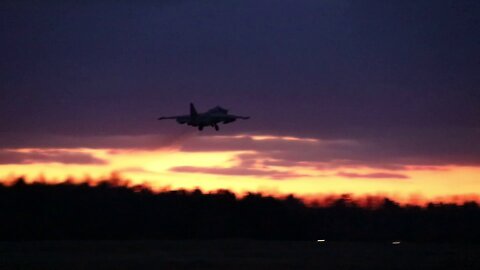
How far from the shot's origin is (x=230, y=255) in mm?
47312

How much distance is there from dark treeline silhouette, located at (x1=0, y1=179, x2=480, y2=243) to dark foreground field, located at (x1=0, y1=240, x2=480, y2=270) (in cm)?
1530

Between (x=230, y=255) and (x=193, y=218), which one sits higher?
(x=193, y=218)

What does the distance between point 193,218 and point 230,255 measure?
3081 centimetres

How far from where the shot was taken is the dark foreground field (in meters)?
41.8

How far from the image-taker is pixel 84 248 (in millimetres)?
50781

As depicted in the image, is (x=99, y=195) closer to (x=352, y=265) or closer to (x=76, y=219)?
(x=76, y=219)

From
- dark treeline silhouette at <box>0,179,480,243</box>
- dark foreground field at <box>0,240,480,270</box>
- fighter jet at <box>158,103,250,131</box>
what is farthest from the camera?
dark treeline silhouette at <box>0,179,480,243</box>

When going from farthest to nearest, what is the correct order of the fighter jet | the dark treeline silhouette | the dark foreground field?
the dark treeline silhouette < the fighter jet < the dark foreground field

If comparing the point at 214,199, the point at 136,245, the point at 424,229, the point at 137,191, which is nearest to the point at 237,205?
the point at 214,199

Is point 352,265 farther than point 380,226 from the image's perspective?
No

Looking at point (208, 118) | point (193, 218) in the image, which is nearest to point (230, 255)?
point (208, 118)

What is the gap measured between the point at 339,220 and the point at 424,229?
1130cm

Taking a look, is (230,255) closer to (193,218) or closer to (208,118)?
(208,118)

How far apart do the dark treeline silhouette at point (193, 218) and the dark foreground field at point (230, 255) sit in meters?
15.3
